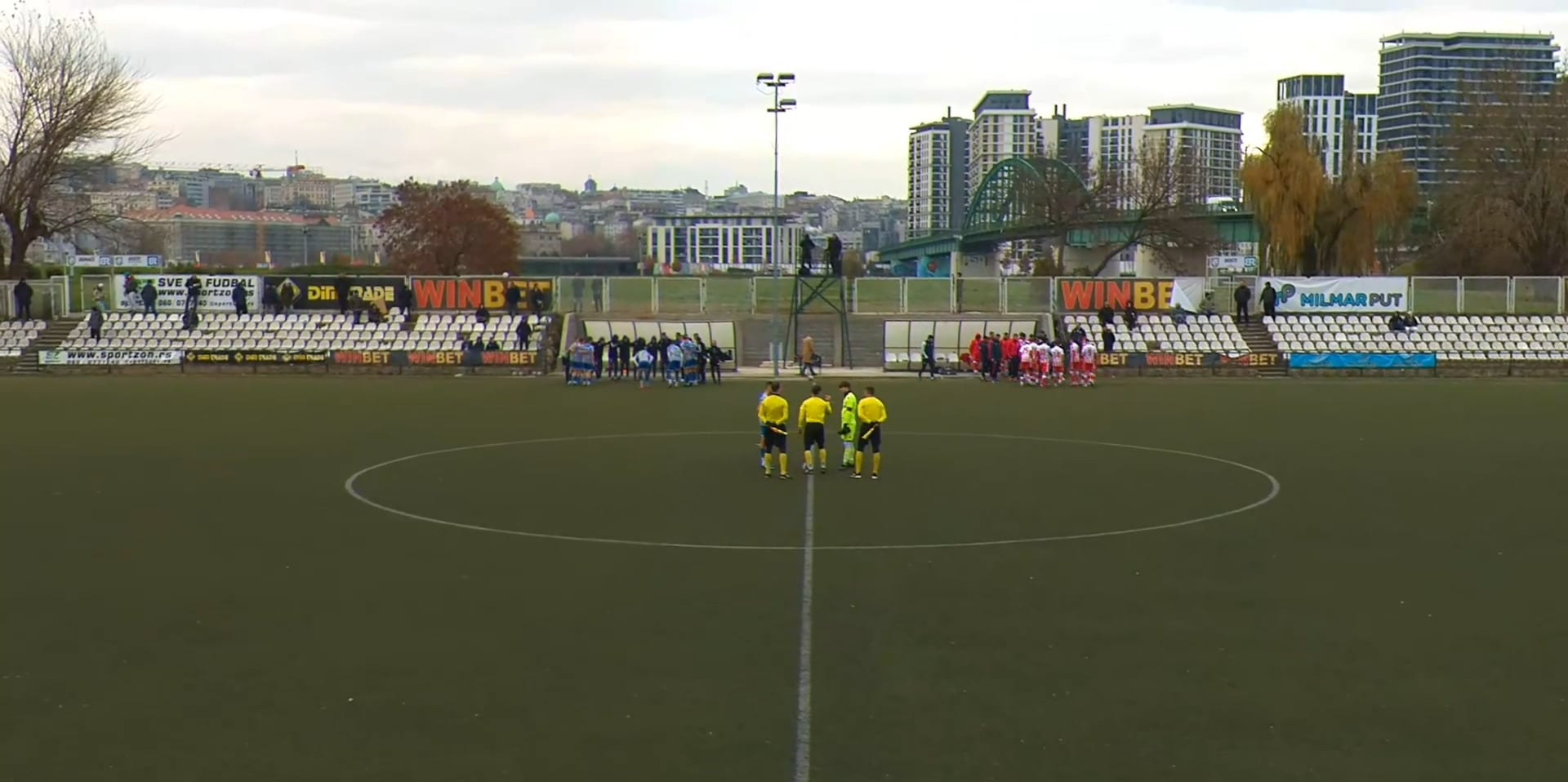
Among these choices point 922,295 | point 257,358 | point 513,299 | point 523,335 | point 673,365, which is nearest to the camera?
point 673,365

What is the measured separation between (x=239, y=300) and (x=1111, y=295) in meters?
32.6

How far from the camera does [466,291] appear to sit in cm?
5216

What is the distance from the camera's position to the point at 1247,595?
14.1m

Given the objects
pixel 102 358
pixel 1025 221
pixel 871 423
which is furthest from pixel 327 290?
pixel 1025 221

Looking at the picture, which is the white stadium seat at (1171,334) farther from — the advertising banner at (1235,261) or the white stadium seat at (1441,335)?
the advertising banner at (1235,261)

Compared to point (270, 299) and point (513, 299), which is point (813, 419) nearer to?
point (513, 299)

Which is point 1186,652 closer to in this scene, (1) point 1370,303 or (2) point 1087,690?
(2) point 1087,690

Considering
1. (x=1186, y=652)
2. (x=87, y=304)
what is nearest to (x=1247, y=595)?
(x=1186, y=652)

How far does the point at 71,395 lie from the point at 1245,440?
29.9m

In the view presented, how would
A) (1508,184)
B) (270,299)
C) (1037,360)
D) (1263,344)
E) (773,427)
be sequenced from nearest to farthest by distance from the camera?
(773,427)
(1037,360)
(1263,344)
(270,299)
(1508,184)

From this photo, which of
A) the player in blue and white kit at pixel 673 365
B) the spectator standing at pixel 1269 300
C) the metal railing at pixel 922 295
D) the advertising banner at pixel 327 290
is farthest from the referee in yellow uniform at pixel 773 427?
the spectator standing at pixel 1269 300

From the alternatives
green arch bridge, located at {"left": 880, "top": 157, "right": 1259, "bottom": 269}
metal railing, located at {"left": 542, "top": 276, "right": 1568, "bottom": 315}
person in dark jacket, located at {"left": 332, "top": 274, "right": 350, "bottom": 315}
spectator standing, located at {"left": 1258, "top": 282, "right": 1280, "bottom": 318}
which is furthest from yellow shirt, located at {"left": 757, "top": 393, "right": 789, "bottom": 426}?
green arch bridge, located at {"left": 880, "top": 157, "right": 1259, "bottom": 269}

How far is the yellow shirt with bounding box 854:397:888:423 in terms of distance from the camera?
22047 mm

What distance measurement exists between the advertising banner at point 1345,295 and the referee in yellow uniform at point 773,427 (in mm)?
35204
